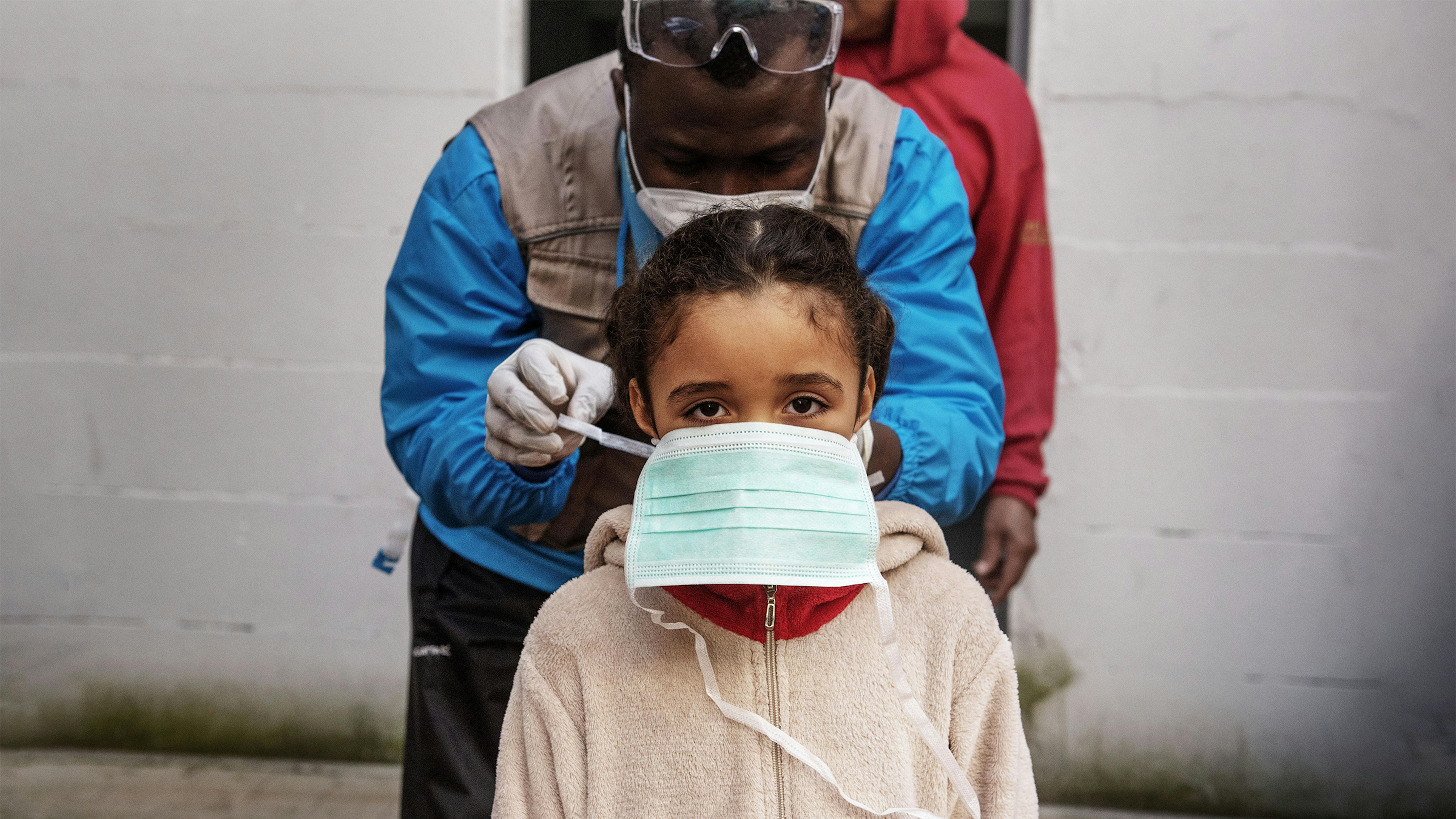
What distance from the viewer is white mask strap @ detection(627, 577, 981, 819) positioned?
130 centimetres

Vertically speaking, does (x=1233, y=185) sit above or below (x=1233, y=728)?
above

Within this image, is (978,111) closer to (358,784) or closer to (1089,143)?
(1089,143)

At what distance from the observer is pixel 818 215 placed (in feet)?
4.75

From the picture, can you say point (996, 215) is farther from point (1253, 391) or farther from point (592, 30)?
point (592, 30)

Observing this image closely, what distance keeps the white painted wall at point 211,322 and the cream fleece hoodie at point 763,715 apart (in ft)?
6.80

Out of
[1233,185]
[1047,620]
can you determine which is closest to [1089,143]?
[1233,185]

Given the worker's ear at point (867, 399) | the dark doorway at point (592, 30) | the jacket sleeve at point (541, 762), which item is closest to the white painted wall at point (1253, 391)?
the dark doorway at point (592, 30)

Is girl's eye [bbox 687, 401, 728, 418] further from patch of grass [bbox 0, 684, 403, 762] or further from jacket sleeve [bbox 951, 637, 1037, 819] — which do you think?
patch of grass [bbox 0, 684, 403, 762]

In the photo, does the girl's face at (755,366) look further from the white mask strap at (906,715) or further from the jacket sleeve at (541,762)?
the jacket sleeve at (541,762)

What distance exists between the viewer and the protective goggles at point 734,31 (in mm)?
1559

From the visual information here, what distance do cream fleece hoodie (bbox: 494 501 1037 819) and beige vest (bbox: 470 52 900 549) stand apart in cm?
39

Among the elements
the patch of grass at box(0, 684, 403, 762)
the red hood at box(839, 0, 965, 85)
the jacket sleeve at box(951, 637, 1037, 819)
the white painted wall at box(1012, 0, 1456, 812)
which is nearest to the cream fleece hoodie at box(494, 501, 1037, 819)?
the jacket sleeve at box(951, 637, 1037, 819)

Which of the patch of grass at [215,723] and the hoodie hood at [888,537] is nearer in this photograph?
the hoodie hood at [888,537]

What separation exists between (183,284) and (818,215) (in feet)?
8.19
